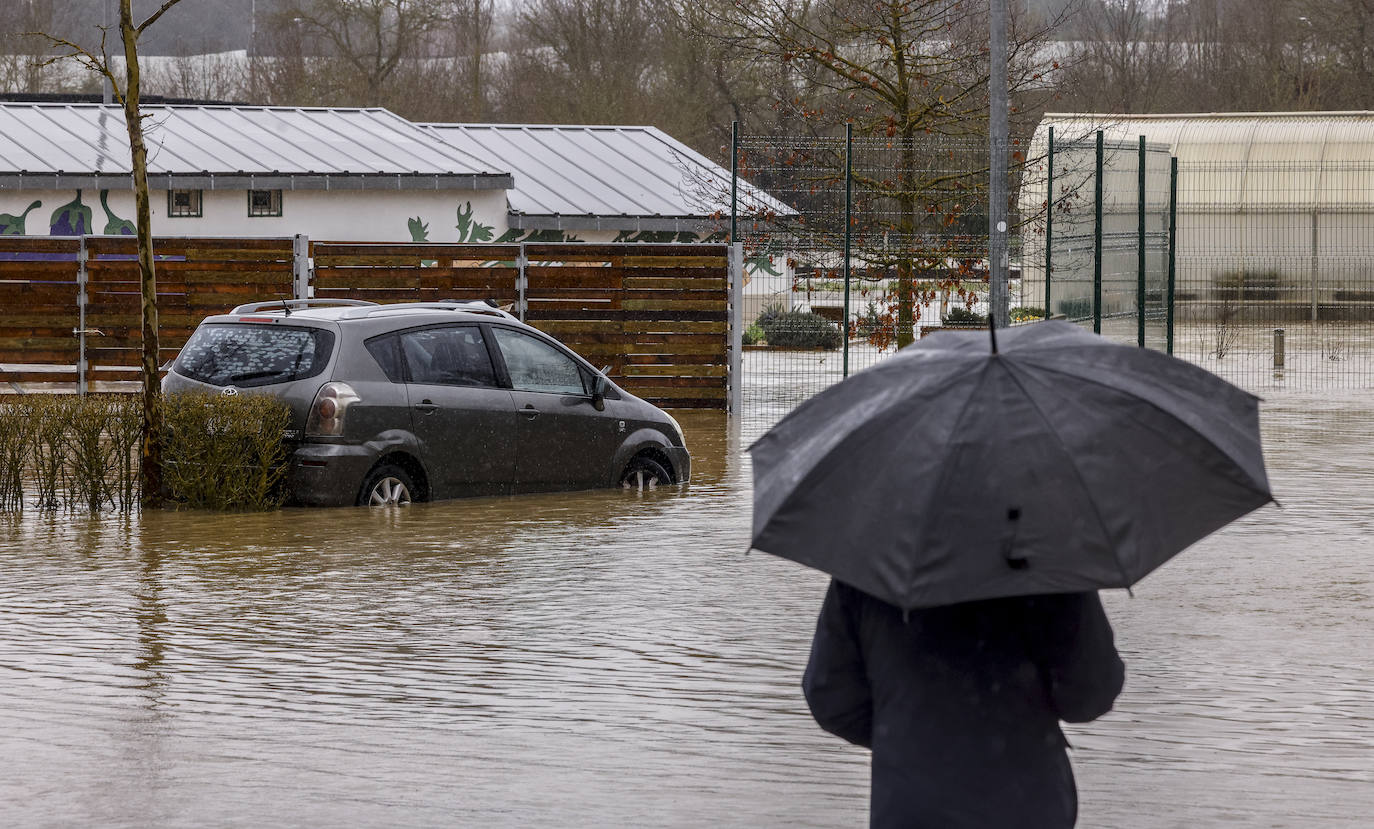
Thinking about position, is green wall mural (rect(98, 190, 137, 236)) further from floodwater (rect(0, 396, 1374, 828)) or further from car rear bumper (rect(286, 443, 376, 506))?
car rear bumper (rect(286, 443, 376, 506))

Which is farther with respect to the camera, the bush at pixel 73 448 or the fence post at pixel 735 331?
the fence post at pixel 735 331

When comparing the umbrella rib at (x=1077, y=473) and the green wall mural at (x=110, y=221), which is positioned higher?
the green wall mural at (x=110, y=221)

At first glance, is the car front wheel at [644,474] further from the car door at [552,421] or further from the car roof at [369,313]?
the car roof at [369,313]

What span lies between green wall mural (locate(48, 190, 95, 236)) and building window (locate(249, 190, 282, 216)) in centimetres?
260

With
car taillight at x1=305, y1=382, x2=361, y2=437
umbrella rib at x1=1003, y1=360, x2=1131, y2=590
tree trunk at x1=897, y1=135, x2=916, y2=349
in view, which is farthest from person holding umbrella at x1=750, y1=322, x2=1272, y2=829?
tree trunk at x1=897, y1=135, x2=916, y2=349

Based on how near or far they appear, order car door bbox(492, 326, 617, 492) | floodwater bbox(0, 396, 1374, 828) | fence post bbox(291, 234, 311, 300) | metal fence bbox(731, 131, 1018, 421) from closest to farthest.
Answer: floodwater bbox(0, 396, 1374, 828)
car door bbox(492, 326, 617, 492)
fence post bbox(291, 234, 311, 300)
metal fence bbox(731, 131, 1018, 421)

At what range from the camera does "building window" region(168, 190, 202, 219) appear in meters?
30.3

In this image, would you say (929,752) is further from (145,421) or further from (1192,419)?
(145,421)

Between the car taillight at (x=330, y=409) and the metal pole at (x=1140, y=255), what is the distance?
514 inches

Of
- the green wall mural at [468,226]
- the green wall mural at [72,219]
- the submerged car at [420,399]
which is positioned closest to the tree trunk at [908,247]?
the green wall mural at [468,226]

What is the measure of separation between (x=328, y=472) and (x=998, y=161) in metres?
8.98

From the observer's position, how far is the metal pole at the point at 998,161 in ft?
60.2

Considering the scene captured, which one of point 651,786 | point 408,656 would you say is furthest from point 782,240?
point 651,786

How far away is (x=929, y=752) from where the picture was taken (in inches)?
141
